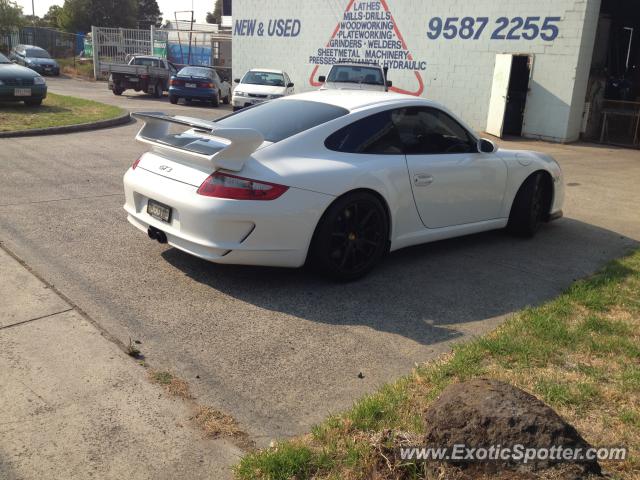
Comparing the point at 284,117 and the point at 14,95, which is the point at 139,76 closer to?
the point at 14,95

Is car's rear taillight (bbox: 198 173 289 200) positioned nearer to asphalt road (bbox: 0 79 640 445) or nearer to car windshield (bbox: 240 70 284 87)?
asphalt road (bbox: 0 79 640 445)

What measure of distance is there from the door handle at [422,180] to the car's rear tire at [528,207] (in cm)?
156

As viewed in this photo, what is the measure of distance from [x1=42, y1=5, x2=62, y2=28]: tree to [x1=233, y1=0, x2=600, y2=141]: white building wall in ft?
149

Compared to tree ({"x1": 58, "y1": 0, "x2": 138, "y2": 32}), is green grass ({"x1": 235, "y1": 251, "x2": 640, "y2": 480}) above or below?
below

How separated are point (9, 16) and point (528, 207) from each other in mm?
43788

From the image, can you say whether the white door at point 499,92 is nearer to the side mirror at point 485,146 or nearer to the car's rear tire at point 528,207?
the car's rear tire at point 528,207

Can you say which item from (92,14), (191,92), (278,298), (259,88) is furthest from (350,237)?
(92,14)

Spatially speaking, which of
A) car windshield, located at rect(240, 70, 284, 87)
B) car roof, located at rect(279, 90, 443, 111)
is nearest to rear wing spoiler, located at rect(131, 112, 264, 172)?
car roof, located at rect(279, 90, 443, 111)

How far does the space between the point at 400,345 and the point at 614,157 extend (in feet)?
42.4

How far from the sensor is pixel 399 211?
17.8 feet

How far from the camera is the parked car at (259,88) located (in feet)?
61.8

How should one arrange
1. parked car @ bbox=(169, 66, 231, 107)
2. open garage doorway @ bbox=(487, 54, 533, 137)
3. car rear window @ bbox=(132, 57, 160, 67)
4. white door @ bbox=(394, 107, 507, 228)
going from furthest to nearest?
car rear window @ bbox=(132, 57, 160, 67) < parked car @ bbox=(169, 66, 231, 107) < open garage doorway @ bbox=(487, 54, 533, 137) < white door @ bbox=(394, 107, 507, 228)

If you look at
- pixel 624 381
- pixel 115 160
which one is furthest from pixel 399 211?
pixel 115 160

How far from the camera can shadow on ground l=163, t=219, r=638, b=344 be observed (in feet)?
15.1
